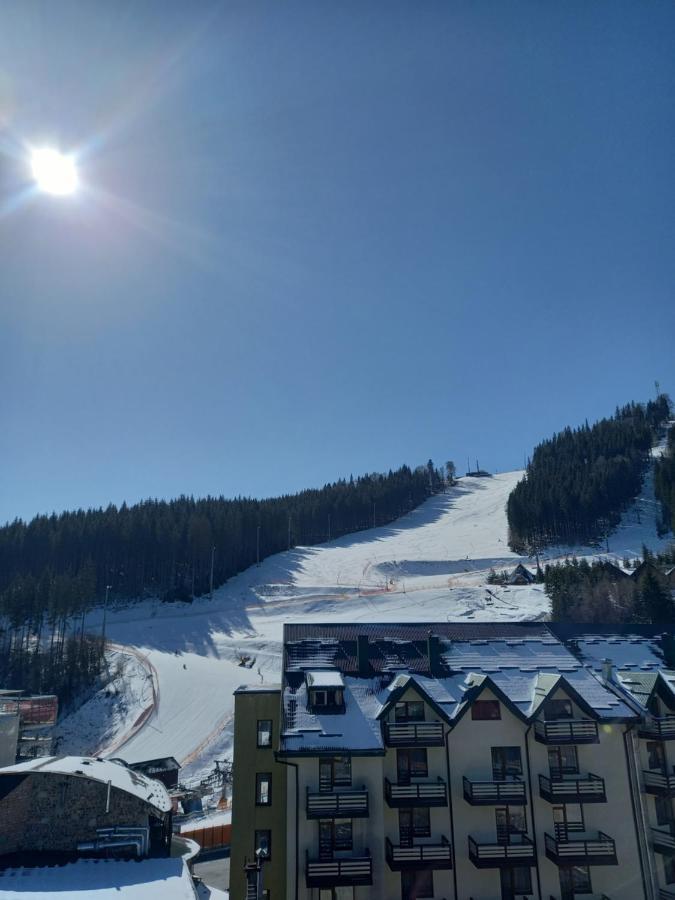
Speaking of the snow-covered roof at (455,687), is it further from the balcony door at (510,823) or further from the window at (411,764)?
the balcony door at (510,823)

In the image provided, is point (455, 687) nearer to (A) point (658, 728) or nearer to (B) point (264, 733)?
(A) point (658, 728)

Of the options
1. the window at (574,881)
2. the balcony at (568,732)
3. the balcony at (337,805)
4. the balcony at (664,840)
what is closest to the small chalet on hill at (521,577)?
the balcony at (664,840)

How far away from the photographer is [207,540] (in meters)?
135

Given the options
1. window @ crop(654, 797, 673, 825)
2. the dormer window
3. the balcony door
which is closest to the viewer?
the balcony door

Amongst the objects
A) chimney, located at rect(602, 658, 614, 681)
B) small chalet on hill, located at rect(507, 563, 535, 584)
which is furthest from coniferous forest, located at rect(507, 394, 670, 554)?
A: chimney, located at rect(602, 658, 614, 681)

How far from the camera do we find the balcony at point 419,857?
1065 inches

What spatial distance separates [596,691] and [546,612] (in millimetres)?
53453

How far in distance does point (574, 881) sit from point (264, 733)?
1723 cm

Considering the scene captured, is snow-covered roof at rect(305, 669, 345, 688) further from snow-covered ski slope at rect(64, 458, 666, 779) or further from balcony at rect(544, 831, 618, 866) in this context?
snow-covered ski slope at rect(64, 458, 666, 779)

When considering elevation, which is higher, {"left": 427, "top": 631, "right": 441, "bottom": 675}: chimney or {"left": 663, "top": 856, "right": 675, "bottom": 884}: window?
{"left": 427, "top": 631, "right": 441, "bottom": 675}: chimney

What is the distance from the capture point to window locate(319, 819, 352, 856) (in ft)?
89.7

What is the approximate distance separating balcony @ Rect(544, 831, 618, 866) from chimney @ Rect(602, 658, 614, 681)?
331 inches

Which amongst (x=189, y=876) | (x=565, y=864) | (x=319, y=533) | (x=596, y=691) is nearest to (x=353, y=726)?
(x=189, y=876)

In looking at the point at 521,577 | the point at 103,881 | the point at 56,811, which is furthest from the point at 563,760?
the point at 521,577
